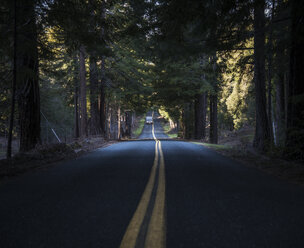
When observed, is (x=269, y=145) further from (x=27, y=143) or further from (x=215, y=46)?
(x=27, y=143)

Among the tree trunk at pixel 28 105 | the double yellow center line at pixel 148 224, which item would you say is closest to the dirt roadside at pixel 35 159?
the tree trunk at pixel 28 105

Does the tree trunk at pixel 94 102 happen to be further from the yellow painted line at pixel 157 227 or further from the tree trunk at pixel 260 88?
the yellow painted line at pixel 157 227

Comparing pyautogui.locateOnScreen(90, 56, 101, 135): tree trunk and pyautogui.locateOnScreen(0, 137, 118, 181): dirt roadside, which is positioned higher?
pyautogui.locateOnScreen(90, 56, 101, 135): tree trunk

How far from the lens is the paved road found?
2.90m

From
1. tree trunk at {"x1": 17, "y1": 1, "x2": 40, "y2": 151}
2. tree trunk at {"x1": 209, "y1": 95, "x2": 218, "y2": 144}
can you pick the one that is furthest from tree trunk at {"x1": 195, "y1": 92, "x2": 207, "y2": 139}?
tree trunk at {"x1": 17, "y1": 1, "x2": 40, "y2": 151}

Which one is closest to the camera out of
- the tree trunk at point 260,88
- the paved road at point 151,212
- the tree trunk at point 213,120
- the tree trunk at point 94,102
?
the paved road at point 151,212

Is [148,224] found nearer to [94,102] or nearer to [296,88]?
[296,88]

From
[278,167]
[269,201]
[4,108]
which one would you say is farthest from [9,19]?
[4,108]

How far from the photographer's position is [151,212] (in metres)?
3.78

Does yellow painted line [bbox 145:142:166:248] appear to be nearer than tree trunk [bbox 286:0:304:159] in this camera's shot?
Yes

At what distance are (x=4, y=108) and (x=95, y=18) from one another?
49.5 feet

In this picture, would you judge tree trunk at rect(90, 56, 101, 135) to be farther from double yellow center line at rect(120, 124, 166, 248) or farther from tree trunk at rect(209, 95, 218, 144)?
double yellow center line at rect(120, 124, 166, 248)

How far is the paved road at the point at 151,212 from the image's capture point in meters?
2.90

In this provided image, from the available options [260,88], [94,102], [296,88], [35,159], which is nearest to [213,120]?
[260,88]
